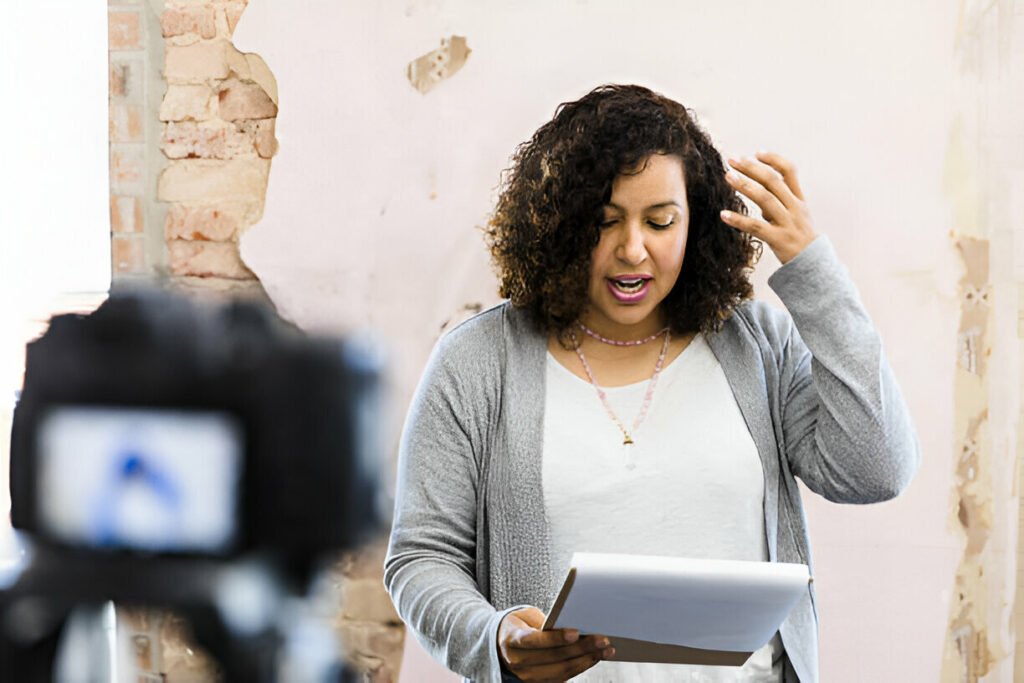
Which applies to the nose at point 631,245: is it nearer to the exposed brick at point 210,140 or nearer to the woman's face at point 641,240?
the woman's face at point 641,240

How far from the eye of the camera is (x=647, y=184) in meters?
1.47

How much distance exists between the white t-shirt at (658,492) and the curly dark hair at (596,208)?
15cm

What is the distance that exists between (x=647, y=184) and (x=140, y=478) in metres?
1.38

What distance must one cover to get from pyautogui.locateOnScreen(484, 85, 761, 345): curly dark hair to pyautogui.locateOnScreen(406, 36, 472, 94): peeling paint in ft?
1.93

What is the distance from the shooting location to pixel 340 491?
224 cm

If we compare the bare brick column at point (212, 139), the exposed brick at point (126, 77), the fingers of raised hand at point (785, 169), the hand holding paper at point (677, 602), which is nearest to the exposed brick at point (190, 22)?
the bare brick column at point (212, 139)

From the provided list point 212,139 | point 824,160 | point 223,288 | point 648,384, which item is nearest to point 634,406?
point 648,384

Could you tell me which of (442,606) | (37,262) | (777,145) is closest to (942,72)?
(777,145)

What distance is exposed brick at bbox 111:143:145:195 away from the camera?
2.33m

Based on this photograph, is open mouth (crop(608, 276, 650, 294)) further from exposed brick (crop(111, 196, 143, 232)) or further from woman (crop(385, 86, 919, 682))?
exposed brick (crop(111, 196, 143, 232))

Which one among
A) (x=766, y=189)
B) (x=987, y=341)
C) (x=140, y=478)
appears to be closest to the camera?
(x=766, y=189)

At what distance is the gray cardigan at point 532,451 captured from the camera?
4.63ft

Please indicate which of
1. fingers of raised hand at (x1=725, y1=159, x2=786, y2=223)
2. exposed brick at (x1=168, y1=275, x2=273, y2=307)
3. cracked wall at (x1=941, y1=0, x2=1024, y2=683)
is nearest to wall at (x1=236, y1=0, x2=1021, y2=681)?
cracked wall at (x1=941, y1=0, x2=1024, y2=683)

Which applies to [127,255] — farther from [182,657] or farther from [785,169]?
[785,169]
